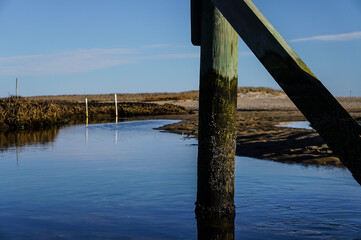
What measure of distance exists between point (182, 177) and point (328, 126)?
221 inches

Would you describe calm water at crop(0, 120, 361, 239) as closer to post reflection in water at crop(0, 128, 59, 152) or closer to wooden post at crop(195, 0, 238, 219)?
wooden post at crop(195, 0, 238, 219)

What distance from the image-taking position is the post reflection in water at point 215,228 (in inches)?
197

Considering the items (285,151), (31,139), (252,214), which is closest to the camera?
(252,214)

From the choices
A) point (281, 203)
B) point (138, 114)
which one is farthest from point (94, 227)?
point (138, 114)

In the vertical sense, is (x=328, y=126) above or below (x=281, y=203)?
above

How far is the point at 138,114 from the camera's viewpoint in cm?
3741

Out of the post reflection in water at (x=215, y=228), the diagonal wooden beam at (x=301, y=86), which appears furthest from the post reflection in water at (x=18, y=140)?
the diagonal wooden beam at (x=301, y=86)

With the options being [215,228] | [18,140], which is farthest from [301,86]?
[18,140]

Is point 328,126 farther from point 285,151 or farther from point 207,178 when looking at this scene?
point 285,151

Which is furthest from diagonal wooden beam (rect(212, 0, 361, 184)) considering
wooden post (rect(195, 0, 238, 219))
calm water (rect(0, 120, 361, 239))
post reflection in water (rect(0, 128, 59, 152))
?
post reflection in water (rect(0, 128, 59, 152))

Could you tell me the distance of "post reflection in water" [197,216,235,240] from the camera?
500 cm

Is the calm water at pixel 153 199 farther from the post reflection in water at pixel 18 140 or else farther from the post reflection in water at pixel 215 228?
the post reflection in water at pixel 18 140

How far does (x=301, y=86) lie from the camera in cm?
321

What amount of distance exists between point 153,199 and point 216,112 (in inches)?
86.2
